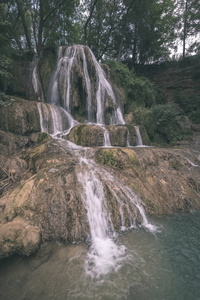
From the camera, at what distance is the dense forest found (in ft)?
49.1

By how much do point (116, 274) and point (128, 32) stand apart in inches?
977

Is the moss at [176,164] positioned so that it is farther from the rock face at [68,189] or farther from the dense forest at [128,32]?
the dense forest at [128,32]

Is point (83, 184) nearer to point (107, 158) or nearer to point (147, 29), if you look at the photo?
point (107, 158)

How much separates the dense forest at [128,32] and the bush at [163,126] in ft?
0.60

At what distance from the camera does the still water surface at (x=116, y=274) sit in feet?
8.27

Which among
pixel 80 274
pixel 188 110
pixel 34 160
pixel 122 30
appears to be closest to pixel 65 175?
pixel 34 160

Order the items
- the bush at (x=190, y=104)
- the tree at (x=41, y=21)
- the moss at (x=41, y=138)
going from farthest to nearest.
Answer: the bush at (x=190, y=104), the tree at (x=41, y=21), the moss at (x=41, y=138)

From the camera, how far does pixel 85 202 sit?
4238 mm

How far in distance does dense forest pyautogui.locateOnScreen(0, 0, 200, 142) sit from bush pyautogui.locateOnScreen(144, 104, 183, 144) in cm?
18

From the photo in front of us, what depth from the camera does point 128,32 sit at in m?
19.9

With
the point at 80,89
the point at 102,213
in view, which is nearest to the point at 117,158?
the point at 102,213

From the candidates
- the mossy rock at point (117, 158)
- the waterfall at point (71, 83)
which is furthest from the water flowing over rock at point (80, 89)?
the mossy rock at point (117, 158)

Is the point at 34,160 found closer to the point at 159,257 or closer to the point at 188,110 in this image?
the point at 159,257

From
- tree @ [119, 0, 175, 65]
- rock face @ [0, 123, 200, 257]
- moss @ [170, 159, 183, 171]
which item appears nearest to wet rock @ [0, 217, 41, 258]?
rock face @ [0, 123, 200, 257]
